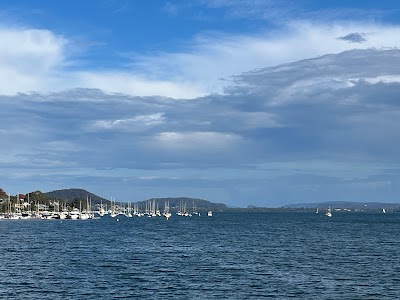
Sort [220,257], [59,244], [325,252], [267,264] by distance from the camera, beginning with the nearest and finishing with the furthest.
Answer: [267,264], [220,257], [325,252], [59,244]

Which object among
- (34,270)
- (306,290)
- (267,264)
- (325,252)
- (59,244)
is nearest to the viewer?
(306,290)

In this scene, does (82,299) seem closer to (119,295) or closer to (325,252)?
(119,295)

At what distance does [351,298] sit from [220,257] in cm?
3695

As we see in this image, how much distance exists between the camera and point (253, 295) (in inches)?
2250

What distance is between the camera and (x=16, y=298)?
5484cm

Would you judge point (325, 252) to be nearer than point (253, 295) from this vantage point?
No

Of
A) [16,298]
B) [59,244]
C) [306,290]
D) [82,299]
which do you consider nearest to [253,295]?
[306,290]


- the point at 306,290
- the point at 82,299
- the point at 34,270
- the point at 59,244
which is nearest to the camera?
the point at 82,299

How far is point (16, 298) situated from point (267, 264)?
37.3 metres

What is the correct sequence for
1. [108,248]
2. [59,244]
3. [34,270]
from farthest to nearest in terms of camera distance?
1. [59,244]
2. [108,248]
3. [34,270]

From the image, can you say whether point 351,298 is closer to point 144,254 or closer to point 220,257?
point 220,257

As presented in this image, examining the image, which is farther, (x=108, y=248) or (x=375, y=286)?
(x=108, y=248)

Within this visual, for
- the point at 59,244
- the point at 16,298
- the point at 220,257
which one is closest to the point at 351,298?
the point at 16,298

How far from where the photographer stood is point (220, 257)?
90.7m
